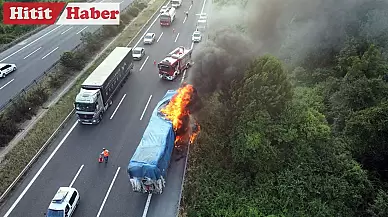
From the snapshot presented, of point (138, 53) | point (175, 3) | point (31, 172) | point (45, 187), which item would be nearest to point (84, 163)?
point (45, 187)

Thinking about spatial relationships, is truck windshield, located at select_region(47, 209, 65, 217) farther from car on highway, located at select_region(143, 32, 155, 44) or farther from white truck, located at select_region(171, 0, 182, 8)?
white truck, located at select_region(171, 0, 182, 8)

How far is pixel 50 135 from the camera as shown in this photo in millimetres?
25297

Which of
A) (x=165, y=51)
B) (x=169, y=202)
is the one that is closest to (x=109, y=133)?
(x=169, y=202)

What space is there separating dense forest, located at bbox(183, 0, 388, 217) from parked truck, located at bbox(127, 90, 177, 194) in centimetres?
204

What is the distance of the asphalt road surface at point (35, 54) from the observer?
32.4m

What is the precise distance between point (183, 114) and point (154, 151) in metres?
5.15

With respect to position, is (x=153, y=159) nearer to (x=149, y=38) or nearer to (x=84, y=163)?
(x=84, y=163)

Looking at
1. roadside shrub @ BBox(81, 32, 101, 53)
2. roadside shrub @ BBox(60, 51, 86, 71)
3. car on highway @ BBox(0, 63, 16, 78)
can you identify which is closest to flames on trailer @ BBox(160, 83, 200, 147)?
roadside shrub @ BBox(60, 51, 86, 71)

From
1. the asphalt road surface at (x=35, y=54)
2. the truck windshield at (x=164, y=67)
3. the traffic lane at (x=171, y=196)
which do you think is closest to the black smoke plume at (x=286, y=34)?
the truck windshield at (x=164, y=67)

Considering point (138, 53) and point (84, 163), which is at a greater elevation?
→ point (138, 53)

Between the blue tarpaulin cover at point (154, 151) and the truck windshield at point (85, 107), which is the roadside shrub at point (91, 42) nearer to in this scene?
the truck windshield at point (85, 107)

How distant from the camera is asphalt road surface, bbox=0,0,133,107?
3241 centimetres

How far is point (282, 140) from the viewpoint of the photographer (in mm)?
20141

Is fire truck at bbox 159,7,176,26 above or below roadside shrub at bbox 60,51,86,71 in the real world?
above
